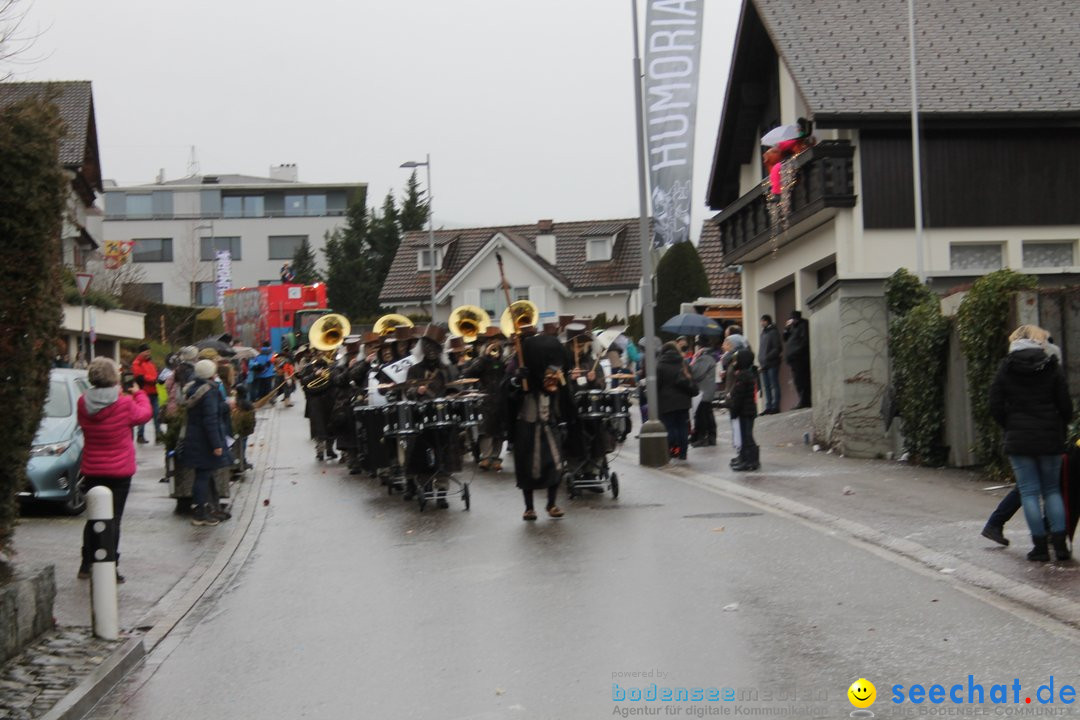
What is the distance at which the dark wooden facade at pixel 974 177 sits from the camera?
82.2 feet

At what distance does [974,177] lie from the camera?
2534cm

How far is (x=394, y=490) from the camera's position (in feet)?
60.3

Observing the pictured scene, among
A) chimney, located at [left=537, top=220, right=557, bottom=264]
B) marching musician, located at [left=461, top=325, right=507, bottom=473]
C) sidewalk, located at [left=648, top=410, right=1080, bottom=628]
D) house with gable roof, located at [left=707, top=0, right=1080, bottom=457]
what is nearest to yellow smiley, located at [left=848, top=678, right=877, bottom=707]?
sidewalk, located at [left=648, top=410, right=1080, bottom=628]

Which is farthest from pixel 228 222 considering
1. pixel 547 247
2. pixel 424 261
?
pixel 547 247

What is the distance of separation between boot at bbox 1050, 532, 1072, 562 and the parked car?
9.58 meters

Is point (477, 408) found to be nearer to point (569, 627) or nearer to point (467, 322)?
point (467, 322)

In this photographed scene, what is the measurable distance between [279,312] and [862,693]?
49252 mm

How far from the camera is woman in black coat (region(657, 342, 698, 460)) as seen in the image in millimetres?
19844

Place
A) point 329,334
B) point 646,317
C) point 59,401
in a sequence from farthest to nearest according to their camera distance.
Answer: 1. point 329,334
2. point 646,317
3. point 59,401

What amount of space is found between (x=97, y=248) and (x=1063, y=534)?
167 feet

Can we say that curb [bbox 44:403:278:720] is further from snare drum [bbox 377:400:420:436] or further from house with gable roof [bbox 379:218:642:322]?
house with gable roof [bbox 379:218:642:322]

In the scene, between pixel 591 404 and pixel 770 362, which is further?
pixel 770 362

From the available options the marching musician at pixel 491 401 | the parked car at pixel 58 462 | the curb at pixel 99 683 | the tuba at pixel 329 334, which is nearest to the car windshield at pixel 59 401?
the parked car at pixel 58 462

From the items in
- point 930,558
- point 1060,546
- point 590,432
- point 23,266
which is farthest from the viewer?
point 590,432
